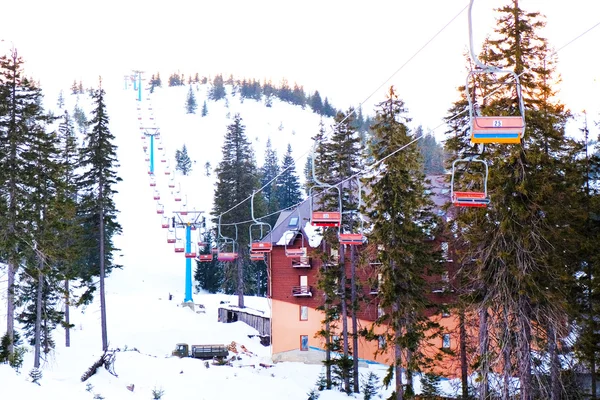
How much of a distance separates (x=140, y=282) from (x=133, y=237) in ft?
77.5

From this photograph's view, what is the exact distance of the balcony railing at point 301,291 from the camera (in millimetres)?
47344

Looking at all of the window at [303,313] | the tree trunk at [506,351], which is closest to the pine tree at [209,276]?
the window at [303,313]

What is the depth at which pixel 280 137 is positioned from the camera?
198625 mm

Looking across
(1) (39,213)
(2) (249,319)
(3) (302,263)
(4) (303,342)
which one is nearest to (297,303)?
(4) (303,342)

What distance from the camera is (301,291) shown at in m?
47.6

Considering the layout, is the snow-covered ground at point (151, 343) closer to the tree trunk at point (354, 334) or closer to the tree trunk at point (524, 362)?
the tree trunk at point (354, 334)

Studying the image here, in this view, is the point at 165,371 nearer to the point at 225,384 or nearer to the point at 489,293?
the point at 225,384

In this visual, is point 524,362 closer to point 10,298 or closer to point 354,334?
point 354,334

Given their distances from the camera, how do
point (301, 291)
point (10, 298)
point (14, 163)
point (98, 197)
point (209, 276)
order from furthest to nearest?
point (209, 276) < point (301, 291) < point (98, 197) < point (14, 163) < point (10, 298)

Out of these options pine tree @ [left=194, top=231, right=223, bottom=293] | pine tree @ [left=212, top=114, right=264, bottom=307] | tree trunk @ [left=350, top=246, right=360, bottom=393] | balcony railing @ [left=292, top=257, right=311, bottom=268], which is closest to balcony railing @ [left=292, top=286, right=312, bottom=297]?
balcony railing @ [left=292, top=257, right=311, bottom=268]

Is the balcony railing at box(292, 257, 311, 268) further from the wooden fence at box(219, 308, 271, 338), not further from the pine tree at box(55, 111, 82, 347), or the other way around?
the pine tree at box(55, 111, 82, 347)

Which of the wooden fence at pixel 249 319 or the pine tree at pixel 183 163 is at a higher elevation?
the pine tree at pixel 183 163

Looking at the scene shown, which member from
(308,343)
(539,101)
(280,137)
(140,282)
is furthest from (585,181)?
(280,137)

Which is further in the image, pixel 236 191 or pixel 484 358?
pixel 236 191
